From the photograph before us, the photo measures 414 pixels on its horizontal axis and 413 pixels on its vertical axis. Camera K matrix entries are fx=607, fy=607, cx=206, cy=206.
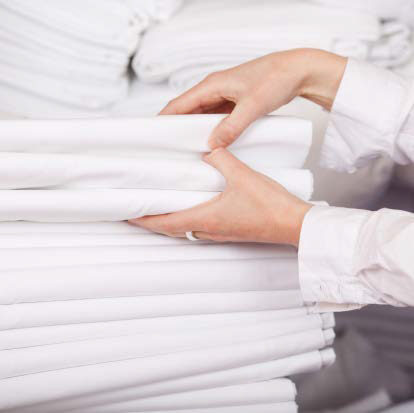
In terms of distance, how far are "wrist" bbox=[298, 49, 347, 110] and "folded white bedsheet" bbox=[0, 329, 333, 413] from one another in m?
0.26

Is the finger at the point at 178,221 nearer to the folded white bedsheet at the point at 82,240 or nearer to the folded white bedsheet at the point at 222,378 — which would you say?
the folded white bedsheet at the point at 82,240

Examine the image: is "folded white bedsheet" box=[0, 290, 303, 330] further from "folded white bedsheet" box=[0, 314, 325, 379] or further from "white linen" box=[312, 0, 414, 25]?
"white linen" box=[312, 0, 414, 25]

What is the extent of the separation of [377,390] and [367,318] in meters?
0.12

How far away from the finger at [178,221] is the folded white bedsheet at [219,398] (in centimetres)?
15

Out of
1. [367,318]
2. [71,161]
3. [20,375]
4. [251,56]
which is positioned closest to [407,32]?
[251,56]

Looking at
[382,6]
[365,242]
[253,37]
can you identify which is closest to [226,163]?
[365,242]

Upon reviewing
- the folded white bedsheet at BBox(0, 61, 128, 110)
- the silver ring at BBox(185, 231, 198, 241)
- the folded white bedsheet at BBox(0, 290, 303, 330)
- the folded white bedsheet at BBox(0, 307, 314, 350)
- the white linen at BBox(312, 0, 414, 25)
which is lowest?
the folded white bedsheet at BBox(0, 307, 314, 350)

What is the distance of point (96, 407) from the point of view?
0.53m

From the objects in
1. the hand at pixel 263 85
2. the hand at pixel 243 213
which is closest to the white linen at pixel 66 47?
the hand at pixel 263 85

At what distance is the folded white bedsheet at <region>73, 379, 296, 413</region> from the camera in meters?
0.54

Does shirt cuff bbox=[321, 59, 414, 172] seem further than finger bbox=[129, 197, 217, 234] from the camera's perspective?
Yes

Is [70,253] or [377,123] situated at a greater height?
[377,123]

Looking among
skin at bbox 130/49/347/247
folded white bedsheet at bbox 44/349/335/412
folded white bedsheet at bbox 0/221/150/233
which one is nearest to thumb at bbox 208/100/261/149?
skin at bbox 130/49/347/247

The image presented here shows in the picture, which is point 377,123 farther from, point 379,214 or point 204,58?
point 204,58
